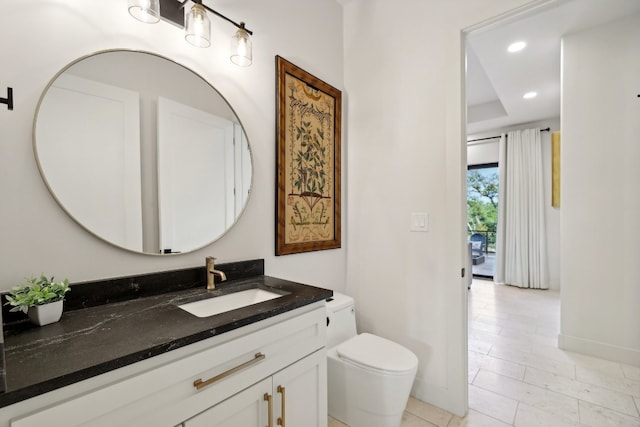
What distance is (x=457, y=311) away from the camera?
1.75 meters

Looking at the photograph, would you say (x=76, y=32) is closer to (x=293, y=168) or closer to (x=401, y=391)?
(x=293, y=168)

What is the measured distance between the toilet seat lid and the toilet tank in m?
0.08

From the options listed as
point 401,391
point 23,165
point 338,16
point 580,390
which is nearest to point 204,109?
point 23,165

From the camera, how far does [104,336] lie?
0.84 m

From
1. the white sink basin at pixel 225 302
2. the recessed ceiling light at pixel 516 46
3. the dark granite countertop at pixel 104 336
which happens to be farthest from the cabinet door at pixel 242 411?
the recessed ceiling light at pixel 516 46

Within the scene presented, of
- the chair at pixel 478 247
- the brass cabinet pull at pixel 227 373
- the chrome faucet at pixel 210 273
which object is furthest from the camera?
the chair at pixel 478 247

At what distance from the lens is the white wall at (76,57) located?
3.20 ft

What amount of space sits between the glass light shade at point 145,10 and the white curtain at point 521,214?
546 cm

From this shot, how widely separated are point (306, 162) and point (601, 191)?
257 cm

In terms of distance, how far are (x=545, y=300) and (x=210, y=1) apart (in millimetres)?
5153

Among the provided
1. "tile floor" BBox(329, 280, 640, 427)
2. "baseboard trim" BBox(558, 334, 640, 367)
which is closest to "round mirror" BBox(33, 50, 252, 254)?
"tile floor" BBox(329, 280, 640, 427)

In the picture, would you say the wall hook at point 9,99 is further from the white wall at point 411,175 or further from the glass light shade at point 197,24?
the white wall at point 411,175

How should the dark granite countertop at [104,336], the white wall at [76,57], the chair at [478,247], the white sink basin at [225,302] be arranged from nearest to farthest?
the dark granite countertop at [104,336] → the white wall at [76,57] → the white sink basin at [225,302] → the chair at [478,247]

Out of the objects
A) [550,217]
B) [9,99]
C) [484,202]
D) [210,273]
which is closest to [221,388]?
[210,273]
